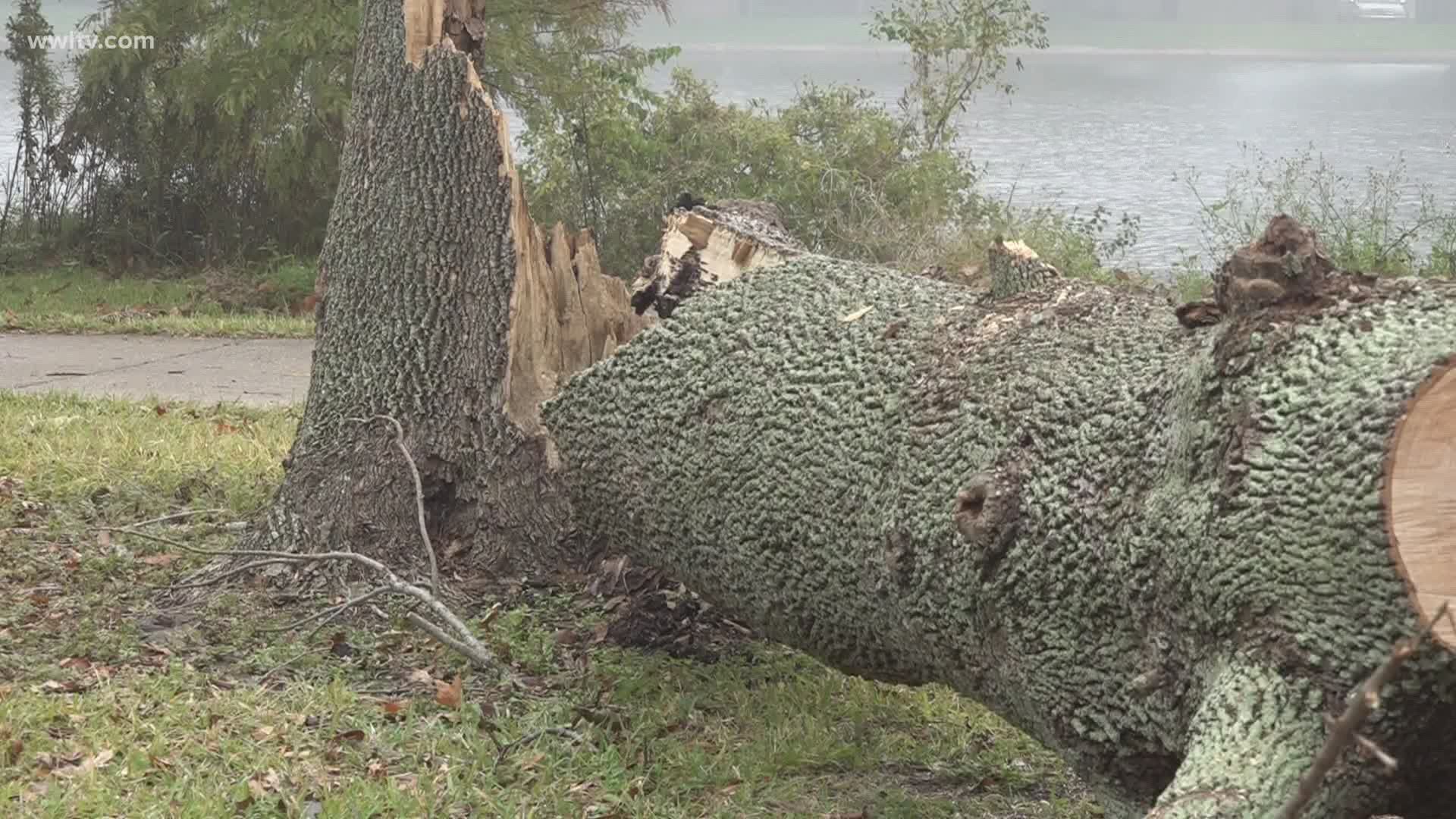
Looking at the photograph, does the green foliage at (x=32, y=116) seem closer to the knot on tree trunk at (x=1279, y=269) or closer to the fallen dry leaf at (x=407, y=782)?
the fallen dry leaf at (x=407, y=782)

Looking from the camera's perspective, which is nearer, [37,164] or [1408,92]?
[37,164]

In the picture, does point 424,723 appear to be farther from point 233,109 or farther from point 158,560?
point 233,109

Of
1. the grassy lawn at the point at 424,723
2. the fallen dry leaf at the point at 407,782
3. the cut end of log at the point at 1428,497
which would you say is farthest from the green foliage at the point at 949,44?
the cut end of log at the point at 1428,497

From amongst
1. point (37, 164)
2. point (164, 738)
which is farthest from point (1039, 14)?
point (164, 738)

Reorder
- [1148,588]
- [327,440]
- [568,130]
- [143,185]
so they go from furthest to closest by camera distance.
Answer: [143,185] → [568,130] → [327,440] → [1148,588]

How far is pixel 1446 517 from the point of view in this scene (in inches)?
107

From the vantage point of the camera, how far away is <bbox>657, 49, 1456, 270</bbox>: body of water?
54.6ft

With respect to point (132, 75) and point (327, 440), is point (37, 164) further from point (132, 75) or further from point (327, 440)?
point (327, 440)

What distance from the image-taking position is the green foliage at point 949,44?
13.5m

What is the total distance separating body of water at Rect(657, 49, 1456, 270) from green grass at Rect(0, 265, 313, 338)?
3929 millimetres

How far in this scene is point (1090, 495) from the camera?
330 centimetres

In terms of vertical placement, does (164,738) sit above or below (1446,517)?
below

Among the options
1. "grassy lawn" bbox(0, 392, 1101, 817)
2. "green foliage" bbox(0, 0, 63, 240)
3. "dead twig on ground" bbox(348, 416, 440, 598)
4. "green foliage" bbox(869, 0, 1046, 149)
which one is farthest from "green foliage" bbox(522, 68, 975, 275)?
"grassy lawn" bbox(0, 392, 1101, 817)

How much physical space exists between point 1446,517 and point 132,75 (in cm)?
1370
